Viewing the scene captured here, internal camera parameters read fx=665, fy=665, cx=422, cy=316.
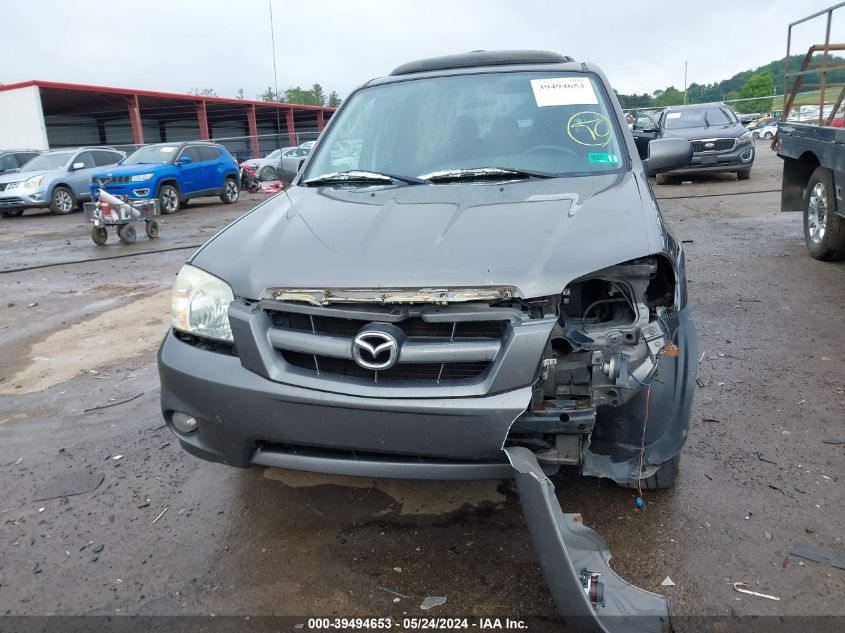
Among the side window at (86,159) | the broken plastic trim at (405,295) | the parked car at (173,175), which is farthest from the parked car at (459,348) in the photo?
the side window at (86,159)

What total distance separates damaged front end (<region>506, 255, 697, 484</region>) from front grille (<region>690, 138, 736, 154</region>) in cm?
1218

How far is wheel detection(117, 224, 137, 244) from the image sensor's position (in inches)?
421

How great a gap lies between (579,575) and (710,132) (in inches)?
532

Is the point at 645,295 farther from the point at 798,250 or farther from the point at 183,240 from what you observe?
the point at 183,240

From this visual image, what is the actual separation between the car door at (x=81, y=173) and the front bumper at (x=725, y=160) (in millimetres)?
13781

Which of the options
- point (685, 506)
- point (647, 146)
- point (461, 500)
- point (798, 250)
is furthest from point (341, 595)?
point (798, 250)

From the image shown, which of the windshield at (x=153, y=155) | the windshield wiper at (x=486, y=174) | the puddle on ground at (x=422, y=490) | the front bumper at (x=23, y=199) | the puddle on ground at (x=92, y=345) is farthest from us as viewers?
the front bumper at (x=23, y=199)

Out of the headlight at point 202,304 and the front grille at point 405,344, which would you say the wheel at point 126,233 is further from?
the front grille at point 405,344

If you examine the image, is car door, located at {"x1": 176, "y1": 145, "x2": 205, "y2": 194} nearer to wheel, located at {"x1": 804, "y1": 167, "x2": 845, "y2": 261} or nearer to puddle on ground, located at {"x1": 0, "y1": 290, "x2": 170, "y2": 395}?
puddle on ground, located at {"x1": 0, "y1": 290, "x2": 170, "y2": 395}

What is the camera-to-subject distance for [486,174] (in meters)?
3.02

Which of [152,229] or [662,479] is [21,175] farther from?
[662,479]

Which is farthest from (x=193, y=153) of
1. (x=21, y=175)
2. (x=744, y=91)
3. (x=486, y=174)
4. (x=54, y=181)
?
(x=744, y=91)

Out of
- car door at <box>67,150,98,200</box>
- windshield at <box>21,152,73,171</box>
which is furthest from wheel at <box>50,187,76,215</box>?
windshield at <box>21,152,73,171</box>

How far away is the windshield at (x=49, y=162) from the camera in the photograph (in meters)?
16.3
